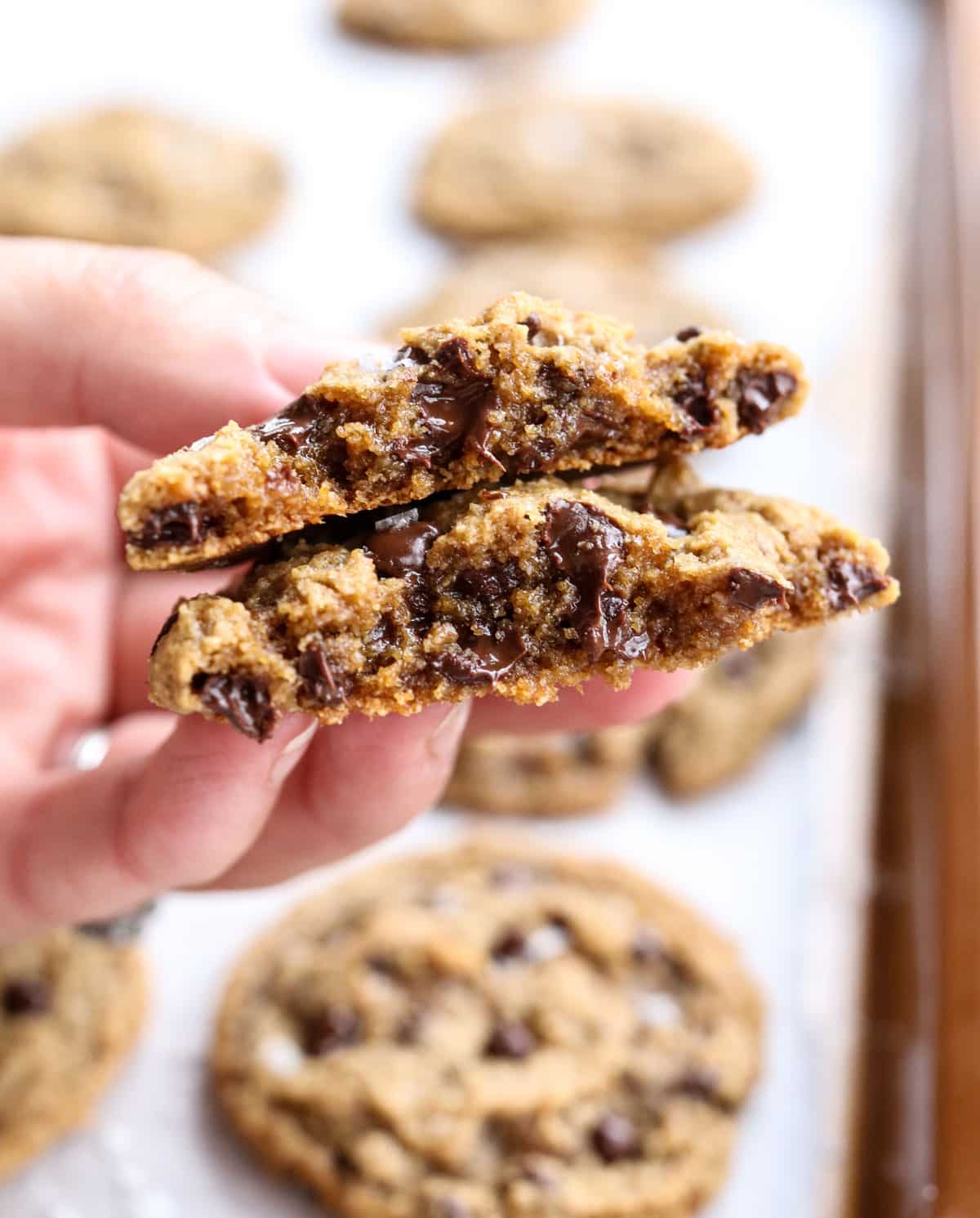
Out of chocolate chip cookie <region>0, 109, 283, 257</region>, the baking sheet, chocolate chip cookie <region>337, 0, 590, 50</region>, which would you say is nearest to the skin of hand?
the baking sheet

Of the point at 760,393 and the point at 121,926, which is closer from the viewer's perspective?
the point at 760,393

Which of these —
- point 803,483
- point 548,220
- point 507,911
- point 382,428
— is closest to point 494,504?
point 382,428

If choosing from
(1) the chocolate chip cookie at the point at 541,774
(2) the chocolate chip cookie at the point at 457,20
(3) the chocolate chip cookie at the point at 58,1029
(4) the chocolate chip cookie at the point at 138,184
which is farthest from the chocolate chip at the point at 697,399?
(2) the chocolate chip cookie at the point at 457,20

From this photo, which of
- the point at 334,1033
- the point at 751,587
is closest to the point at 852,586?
the point at 751,587

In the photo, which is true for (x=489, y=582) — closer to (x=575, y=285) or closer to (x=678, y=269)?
(x=575, y=285)

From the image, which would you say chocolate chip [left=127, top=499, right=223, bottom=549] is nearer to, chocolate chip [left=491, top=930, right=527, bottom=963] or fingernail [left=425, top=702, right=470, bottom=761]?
fingernail [left=425, top=702, right=470, bottom=761]

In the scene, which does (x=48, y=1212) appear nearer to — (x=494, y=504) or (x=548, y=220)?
(x=494, y=504)
